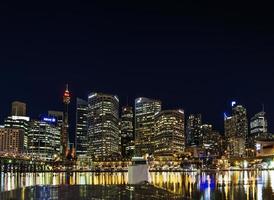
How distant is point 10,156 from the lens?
7835 inches

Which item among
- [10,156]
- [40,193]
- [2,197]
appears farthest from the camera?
[10,156]

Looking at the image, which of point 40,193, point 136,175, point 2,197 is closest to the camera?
point 2,197

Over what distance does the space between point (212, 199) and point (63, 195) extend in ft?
44.2

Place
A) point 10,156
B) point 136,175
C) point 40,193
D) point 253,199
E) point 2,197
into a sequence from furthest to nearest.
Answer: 1. point 10,156
2. point 136,175
3. point 253,199
4. point 40,193
5. point 2,197

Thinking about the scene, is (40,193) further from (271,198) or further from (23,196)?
(271,198)

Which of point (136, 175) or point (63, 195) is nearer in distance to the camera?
point (63, 195)

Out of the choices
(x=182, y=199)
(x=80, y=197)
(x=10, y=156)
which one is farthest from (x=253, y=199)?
(x=10, y=156)

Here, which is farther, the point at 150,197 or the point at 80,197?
the point at 150,197

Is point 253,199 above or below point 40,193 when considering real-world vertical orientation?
below

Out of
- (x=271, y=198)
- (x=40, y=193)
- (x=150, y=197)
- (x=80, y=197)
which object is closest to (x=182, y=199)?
(x=150, y=197)

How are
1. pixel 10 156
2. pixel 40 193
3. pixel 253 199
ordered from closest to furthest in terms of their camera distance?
pixel 40 193
pixel 253 199
pixel 10 156

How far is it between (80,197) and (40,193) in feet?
7.49

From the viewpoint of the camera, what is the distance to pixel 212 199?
27.9 metres

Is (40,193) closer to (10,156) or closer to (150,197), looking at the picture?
(150,197)
